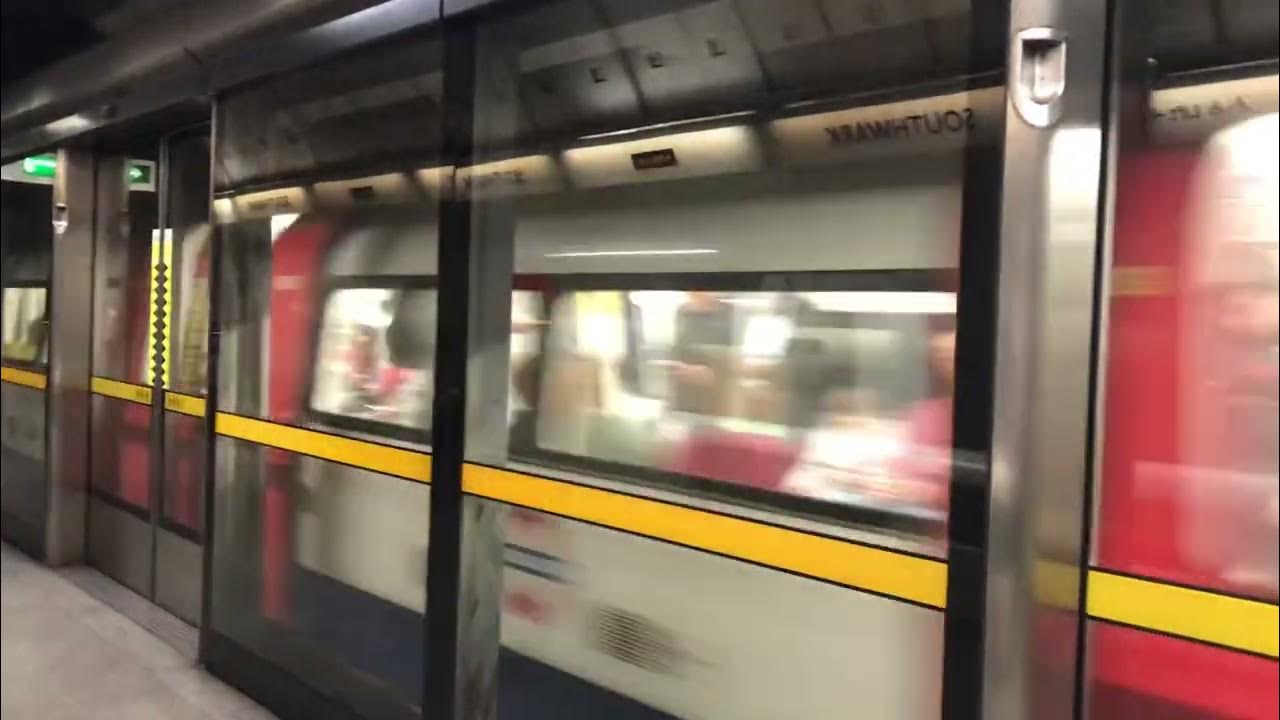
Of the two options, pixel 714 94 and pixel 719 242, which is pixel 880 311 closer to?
pixel 719 242

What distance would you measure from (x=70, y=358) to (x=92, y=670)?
2420 millimetres

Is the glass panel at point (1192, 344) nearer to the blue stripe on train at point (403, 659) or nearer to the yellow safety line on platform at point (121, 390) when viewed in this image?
the blue stripe on train at point (403, 659)

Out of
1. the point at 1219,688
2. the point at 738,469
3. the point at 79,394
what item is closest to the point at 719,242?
the point at 738,469

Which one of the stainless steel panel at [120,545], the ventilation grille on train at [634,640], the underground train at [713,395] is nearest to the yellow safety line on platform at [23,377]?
the stainless steel panel at [120,545]

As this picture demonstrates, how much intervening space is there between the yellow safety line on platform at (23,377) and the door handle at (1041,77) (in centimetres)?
590

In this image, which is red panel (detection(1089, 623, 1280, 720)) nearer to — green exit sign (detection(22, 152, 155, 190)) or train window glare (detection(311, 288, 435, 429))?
train window glare (detection(311, 288, 435, 429))

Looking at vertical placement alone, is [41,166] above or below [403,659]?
above

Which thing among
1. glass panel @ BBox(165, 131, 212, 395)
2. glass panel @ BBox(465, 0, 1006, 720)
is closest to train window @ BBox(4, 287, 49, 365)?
glass panel @ BBox(165, 131, 212, 395)

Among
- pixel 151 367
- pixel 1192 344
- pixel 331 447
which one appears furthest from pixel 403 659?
pixel 151 367

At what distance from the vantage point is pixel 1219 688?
1959mm

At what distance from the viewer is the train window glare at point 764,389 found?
2.57 meters

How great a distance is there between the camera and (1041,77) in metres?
2.01

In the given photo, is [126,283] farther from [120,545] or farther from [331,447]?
[331,447]

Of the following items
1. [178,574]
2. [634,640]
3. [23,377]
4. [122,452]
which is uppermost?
[23,377]
